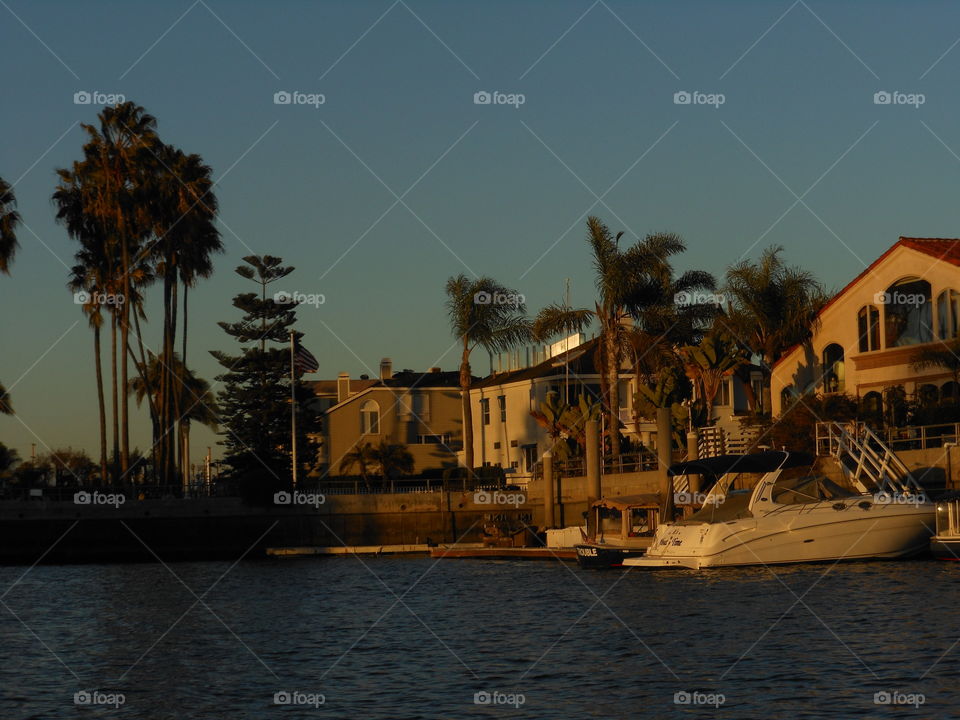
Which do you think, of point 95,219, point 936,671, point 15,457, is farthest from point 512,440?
point 936,671

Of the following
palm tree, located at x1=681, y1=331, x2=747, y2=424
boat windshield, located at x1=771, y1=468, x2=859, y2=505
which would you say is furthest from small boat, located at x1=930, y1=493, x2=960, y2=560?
palm tree, located at x1=681, y1=331, x2=747, y2=424

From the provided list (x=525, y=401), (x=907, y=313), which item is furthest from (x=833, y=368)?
(x=525, y=401)

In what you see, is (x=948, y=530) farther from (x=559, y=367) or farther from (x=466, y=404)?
(x=559, y=367)

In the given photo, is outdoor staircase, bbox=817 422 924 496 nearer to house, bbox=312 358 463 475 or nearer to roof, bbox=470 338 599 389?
roof, bbox=470 338 599 389

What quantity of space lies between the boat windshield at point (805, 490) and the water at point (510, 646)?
6.28ft

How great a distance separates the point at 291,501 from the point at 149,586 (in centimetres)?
1949

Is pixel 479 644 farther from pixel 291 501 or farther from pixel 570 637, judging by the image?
pixel 291 501

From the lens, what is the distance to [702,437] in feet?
180

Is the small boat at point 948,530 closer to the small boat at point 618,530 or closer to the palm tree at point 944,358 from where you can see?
the small boat at point 618,530

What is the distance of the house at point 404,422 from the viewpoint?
286ft

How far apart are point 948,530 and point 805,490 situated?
3.90 meters

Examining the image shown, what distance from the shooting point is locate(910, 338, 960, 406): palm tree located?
4869cm

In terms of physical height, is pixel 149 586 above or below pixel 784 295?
below

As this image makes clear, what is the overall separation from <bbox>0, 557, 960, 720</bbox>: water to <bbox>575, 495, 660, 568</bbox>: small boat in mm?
1585
